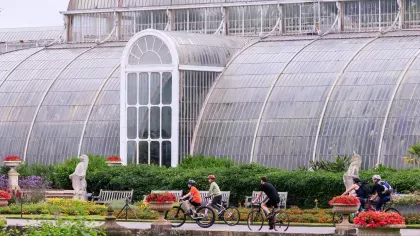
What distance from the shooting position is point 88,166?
68.9 m

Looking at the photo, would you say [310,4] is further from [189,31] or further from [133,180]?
[133,180]

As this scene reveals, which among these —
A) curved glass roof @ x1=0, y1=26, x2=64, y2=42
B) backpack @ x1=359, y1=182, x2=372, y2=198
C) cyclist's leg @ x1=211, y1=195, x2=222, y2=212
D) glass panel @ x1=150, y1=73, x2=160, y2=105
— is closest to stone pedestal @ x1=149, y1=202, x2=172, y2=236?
cyclist's leg @ x1=211, y1=195, x2=222, y2=212

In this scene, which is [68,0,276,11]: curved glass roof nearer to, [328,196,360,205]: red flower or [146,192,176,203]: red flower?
[146,192,176,203]: red flower

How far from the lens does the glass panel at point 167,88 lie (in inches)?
2876

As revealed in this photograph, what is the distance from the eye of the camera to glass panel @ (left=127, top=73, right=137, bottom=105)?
73875mm

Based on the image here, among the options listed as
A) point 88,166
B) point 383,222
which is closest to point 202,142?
point 88,166

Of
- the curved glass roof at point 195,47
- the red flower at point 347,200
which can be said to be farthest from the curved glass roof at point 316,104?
the red flower at point 347,200

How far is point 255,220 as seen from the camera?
54.0m

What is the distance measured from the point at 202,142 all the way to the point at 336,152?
26.4 ft

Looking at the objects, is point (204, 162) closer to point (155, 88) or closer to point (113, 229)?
point (155, 88)

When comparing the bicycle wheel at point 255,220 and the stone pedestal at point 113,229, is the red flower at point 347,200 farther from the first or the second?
the stone pedestal at point 113,229

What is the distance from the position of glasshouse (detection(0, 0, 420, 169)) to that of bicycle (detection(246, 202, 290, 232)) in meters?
13.4

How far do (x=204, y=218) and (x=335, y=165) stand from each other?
12.8m

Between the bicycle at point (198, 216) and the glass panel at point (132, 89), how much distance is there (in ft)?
60.1
